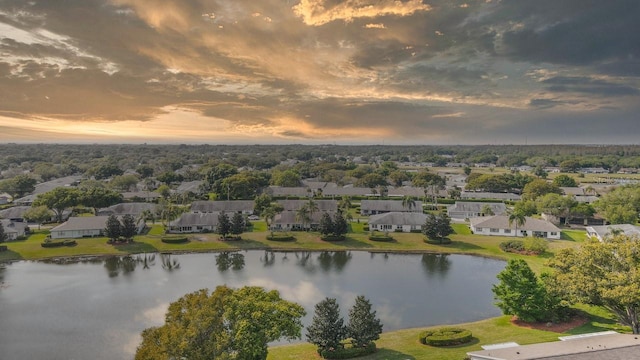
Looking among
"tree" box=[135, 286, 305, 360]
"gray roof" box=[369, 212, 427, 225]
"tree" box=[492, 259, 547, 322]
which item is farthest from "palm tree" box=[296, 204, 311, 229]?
"tree" box=[135, 286, 305, 360]

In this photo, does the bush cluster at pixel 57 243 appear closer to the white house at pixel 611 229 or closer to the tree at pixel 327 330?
the tree at pixel 327 330

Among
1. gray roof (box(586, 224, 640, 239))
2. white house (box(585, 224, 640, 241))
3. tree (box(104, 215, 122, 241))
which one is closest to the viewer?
white house (box(585, 224, 640, 241))

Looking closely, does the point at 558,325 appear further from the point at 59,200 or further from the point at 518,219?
the point at 59,200

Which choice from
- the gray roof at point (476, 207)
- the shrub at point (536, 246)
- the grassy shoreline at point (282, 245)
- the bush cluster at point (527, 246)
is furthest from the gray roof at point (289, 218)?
the shrub at point (536, 246)

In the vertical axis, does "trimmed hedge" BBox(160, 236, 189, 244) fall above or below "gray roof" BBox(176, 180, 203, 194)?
below

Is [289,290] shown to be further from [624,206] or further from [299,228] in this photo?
[624,206]

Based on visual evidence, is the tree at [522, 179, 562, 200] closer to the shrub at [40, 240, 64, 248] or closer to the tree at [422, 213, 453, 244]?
the tree at [422, 213, 453, 244]
